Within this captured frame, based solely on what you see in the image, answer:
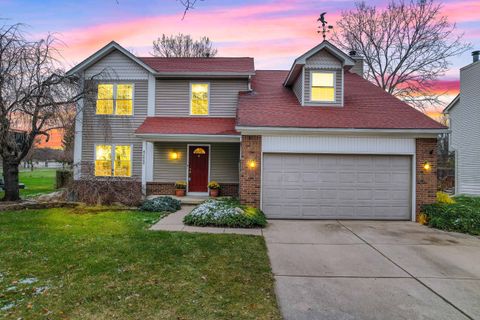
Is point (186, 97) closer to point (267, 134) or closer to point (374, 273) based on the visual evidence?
point (267, 134)

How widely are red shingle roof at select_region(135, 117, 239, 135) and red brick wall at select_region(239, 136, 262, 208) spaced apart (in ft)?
6.66

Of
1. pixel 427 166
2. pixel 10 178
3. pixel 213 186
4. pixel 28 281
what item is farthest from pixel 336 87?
pixel 10 178

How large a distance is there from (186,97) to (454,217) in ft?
37.1

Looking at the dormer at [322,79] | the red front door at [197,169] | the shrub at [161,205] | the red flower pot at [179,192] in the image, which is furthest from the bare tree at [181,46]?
the shrub at [161,205]

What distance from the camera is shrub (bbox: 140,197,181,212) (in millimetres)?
10117

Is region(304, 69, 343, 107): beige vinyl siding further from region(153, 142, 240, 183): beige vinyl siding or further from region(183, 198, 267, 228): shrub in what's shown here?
region(183, 198, 267, 228): shrub

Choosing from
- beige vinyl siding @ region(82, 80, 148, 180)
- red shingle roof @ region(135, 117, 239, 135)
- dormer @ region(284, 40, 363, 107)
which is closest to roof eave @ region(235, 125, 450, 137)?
red shingle roof @ region(135, 117, 239, 135)

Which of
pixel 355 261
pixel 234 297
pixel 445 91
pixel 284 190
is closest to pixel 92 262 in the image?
pixel 234 297

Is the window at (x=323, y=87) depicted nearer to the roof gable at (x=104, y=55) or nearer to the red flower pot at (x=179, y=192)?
the red flower pot at (x=179, y=192)

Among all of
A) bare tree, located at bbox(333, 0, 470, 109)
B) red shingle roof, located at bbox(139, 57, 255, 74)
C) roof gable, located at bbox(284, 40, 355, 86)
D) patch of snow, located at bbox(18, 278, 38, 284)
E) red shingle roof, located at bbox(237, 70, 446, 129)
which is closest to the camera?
patch of snow, located at bbox(18, 278, 38, 284)

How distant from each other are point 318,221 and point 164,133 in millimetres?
6822

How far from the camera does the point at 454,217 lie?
28.1 feet

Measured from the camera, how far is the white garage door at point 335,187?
380 inches

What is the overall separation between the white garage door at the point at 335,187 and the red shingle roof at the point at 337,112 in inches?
45.3
